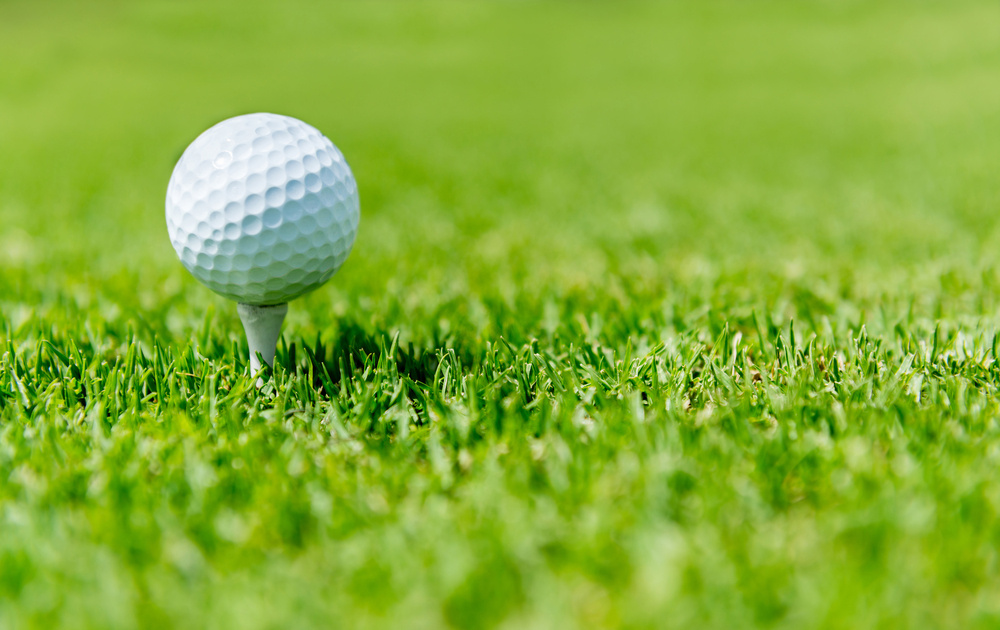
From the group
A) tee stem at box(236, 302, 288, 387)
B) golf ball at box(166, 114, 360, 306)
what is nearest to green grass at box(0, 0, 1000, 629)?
tee stem at box(236, 302, 288, 387)

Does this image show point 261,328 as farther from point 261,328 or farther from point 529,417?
point 529,417

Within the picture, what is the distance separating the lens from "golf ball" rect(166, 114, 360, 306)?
207cm

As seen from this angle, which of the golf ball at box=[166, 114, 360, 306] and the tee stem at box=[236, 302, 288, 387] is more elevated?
the golf ball at box=[166, 114, 360, 306]

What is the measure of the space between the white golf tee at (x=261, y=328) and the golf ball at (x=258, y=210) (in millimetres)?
26

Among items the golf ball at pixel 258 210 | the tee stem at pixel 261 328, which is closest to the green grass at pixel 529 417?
the tee stem at pixel 261 328

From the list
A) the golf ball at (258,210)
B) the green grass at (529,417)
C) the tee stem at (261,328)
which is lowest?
the green grass at (529,417)

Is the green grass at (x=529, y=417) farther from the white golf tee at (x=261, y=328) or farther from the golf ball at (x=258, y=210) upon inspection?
the golf ball at (x=258, y=210)

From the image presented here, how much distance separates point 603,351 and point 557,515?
97 centimetres

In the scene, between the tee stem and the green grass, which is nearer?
the green grass

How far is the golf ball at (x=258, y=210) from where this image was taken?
2072mm

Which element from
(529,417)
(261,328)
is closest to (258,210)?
(261,328)

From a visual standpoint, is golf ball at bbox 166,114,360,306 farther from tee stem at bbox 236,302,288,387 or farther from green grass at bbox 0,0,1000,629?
green grass at bbox 0,0,1000,629

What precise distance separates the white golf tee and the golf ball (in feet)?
0.09

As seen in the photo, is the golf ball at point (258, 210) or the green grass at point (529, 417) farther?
the golf ball at point (258, 210)
